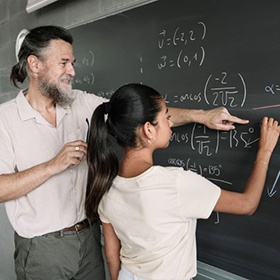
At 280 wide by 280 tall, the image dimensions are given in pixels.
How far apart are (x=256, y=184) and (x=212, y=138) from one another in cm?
34

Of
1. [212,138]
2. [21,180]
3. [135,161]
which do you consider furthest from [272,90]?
[21,180]

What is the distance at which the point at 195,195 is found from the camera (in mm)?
1045

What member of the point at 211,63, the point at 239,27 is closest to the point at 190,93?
the point at 211,63

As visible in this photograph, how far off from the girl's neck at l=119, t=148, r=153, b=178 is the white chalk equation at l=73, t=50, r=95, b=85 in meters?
1.10

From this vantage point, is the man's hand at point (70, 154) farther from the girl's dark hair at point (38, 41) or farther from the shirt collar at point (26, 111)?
the girl's dark hair at point (38, 41)

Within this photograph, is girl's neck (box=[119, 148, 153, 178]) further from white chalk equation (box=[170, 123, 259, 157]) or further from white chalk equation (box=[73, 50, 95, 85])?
white chalk equation (box=[73, 50, 95, 85])

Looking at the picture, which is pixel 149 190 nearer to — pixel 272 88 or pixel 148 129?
pixel 148 129

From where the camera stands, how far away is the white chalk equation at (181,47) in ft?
4.81

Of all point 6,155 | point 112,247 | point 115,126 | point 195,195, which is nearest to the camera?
point 195,195

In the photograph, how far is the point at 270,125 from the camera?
48.1 inches

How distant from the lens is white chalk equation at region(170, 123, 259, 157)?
131 centimetres

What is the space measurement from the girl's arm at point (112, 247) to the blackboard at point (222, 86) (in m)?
0.41

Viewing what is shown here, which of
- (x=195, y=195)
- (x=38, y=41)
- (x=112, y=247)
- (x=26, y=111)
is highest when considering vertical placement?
(x=38, y=41)

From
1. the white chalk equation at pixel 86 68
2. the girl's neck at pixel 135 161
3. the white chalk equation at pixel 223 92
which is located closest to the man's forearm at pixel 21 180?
the girl's neck at pixel 135 161
